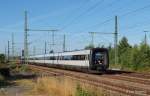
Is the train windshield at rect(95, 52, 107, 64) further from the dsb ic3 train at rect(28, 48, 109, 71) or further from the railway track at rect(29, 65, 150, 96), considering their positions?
the railway track at rect(29, 65, 150, 96)

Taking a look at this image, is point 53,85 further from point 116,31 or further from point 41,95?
point 116,31

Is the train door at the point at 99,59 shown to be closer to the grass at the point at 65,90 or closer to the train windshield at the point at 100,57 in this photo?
the train windshield at the point at 100,57

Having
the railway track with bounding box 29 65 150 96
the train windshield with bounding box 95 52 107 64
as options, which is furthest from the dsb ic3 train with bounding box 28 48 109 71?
the railway track with bounding box 29 65 150 96

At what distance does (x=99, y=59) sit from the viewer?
45281mm

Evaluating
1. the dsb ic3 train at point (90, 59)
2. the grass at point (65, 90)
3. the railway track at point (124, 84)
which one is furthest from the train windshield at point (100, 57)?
the grass at point (65, 90)

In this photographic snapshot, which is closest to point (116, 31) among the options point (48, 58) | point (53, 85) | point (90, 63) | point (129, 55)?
point (129, 55)

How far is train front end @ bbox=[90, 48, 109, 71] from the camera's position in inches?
1729

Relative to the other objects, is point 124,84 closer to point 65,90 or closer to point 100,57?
point 65,90

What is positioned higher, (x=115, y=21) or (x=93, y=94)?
(x=115, y=21)

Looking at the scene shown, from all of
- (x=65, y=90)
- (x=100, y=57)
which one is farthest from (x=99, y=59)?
(x=65, y=90)

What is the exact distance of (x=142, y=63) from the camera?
59000mm

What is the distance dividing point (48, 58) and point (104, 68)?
111ft

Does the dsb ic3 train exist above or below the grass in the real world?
above

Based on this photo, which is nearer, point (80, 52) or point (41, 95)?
point (41, 95)
